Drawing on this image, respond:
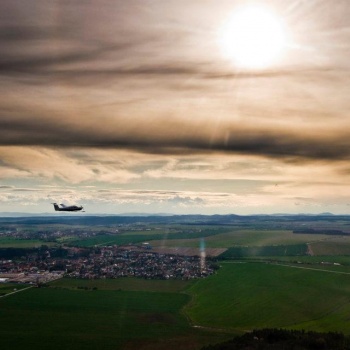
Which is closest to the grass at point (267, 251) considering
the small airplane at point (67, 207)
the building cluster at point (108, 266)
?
the building cluster at point (108, 266)

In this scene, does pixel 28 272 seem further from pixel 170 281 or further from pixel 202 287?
pixel 202 287

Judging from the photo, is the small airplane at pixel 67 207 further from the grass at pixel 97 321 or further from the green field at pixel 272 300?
the green field at pixel 272 300

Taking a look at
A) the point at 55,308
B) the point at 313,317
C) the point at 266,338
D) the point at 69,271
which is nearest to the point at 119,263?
the point at 69,271

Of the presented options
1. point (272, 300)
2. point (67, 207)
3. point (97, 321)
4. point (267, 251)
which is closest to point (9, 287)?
point (97, 321)

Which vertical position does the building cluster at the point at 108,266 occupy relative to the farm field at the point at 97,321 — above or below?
above

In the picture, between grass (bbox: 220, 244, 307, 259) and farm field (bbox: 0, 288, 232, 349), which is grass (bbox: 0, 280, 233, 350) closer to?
farm field (bbox: 0, 288, 232, 349)

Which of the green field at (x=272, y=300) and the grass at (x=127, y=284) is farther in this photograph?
the grass at (x=127, y=284)
